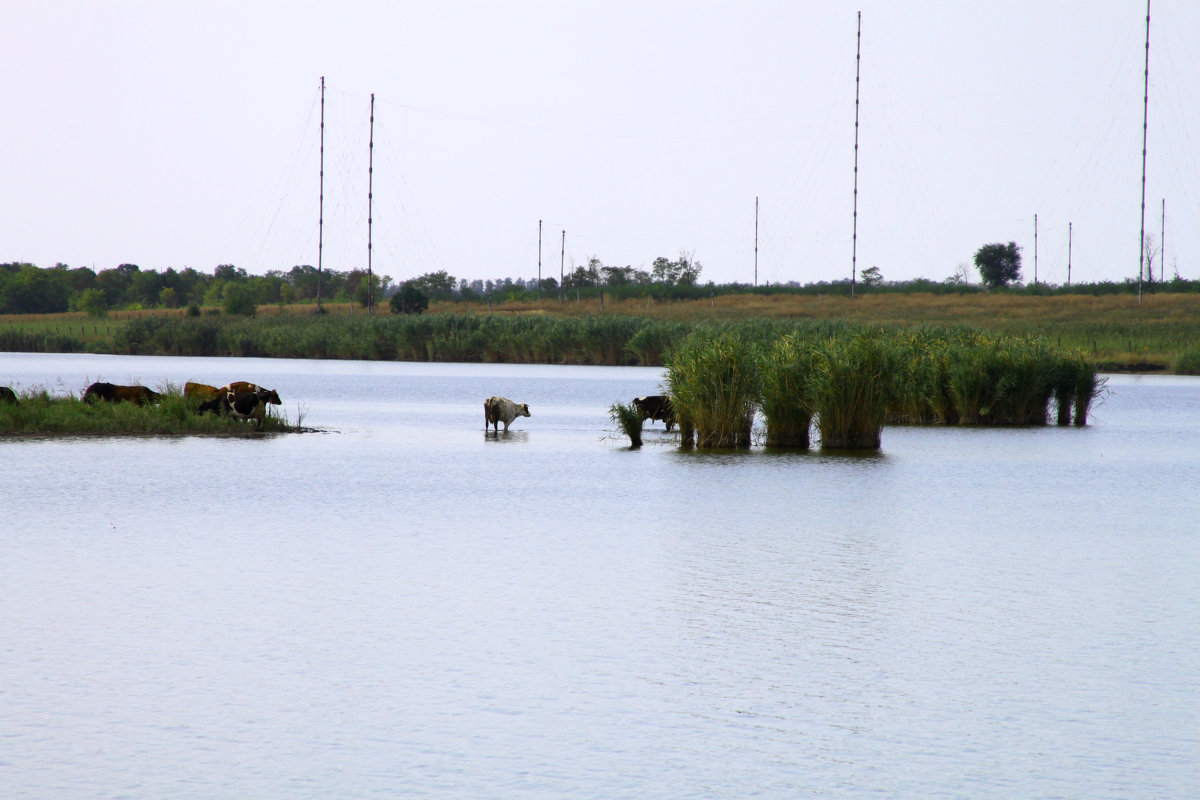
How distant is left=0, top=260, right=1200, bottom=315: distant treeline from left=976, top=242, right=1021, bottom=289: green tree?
2892 mm

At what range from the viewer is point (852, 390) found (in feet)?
71.7

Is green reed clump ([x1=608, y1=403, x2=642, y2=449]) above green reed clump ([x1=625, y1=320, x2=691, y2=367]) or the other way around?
the other way around

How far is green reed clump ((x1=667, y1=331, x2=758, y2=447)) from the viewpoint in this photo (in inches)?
862

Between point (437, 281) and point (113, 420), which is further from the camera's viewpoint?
point (437, 281)

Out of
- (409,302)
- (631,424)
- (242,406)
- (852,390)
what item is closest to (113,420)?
(242,406)

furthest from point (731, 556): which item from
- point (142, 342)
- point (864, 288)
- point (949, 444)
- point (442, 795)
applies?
point (864, 288)

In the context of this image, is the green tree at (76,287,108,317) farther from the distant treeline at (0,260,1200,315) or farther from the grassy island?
the grassy island

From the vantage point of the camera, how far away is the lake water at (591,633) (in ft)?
20.1

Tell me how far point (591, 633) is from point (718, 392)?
13.5 meters

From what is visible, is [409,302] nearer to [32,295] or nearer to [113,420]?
[32,295]

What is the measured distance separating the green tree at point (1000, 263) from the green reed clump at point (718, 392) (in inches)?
3533

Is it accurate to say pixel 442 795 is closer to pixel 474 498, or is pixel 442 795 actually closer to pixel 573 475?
pixel 474 498

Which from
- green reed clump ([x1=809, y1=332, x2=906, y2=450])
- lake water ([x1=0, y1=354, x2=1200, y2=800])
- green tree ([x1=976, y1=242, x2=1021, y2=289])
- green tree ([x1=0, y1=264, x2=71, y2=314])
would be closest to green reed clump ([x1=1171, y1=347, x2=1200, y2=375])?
green reed clump ([x1=809, y1=332, x2=906, y2=450])

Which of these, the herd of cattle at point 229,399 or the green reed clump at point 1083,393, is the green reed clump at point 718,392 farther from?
the green reed clump at point 1083,393
